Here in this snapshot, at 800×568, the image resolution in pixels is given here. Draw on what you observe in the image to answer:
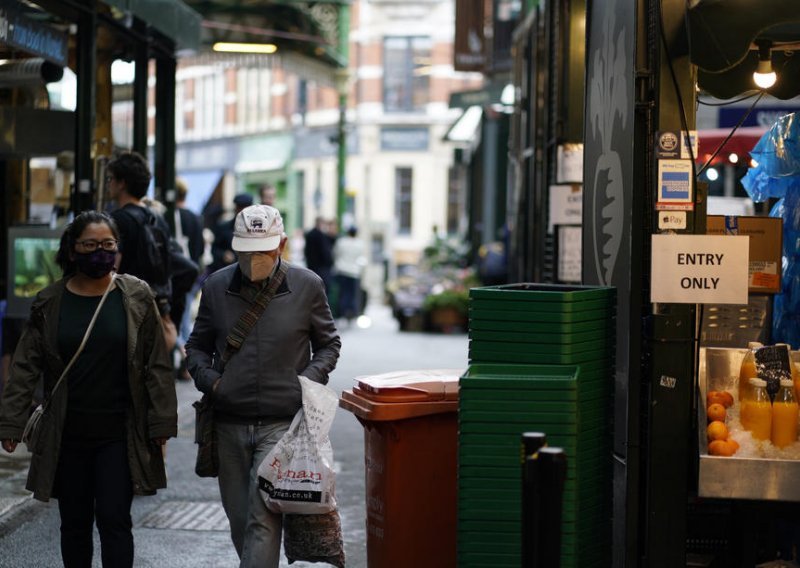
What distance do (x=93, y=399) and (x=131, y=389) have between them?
17cm

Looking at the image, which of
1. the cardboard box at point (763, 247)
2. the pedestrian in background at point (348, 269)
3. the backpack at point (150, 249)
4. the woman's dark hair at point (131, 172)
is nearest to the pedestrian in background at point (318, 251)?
the pedestrian in background at point (348, 269)

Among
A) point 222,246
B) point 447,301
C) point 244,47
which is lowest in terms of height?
point 447,301

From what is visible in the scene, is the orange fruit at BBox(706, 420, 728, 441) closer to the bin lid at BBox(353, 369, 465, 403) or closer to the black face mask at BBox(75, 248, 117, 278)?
the bin lid at BBox(353, 369, 465, 403)

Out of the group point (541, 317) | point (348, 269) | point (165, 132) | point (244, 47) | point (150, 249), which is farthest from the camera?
point (348, 269)

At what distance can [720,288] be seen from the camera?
19.7ft

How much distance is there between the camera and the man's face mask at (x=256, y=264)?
629 cm

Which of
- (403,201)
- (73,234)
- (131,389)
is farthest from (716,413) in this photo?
(403,201)

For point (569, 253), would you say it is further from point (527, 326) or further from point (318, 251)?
point (318, 251)

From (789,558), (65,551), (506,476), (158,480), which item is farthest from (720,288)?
(65,551)

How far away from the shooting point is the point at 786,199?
25.7 ft

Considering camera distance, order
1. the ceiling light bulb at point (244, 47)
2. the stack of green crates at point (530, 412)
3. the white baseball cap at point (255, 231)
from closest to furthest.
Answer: the stack of green crates at point (530, 412) < the white baseball cap at point (255, 231) < the ceiling light bulb at point (244, 47)

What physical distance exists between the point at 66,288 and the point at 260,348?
3.01ft

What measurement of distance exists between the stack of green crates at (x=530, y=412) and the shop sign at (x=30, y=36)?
473 cm

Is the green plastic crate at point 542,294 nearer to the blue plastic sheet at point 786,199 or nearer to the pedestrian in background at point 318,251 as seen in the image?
the blue plastic sheet at point 786,199
